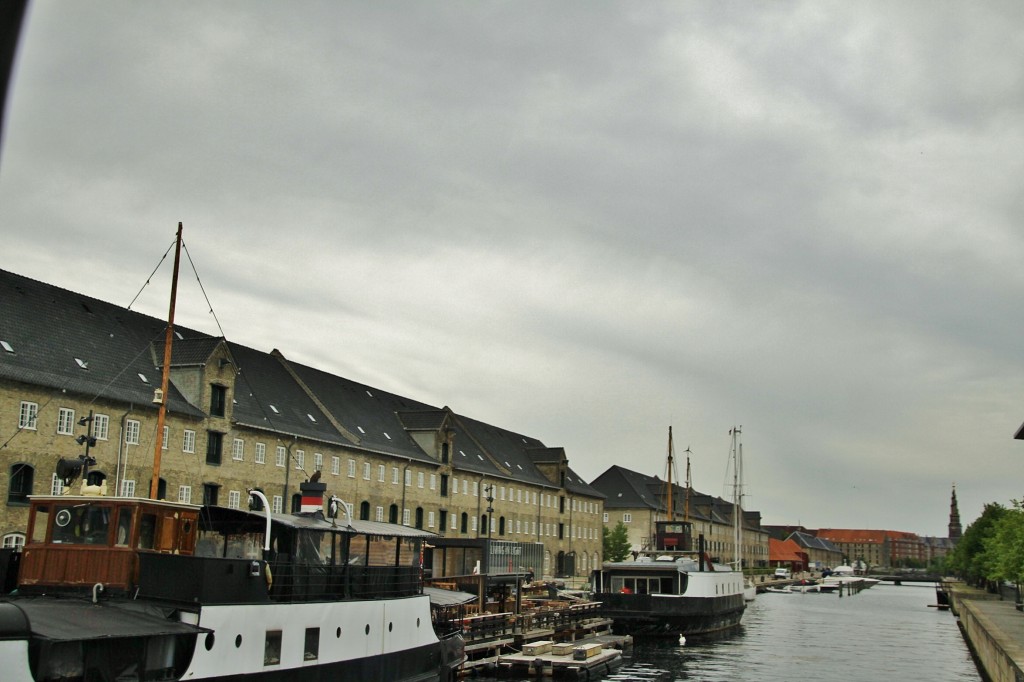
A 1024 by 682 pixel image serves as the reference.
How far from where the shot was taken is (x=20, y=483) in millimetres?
39438

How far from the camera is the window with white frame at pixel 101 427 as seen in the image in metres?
42.8

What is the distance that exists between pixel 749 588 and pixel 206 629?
301 feet

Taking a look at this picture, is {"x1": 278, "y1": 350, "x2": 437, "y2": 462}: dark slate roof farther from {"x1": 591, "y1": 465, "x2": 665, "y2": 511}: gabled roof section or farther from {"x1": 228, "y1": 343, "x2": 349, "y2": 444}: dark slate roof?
{"x1": 591, "y1": 465, "x2": 665, "y2": 511}: gabled roof section

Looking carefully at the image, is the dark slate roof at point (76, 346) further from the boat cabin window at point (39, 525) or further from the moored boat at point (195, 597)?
the moored boat at point (195, 597)

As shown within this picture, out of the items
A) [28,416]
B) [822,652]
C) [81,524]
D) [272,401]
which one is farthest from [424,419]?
[81,524]

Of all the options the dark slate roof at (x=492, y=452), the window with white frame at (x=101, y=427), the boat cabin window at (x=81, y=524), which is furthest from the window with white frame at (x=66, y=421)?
the dark slate roof at (x=492, y=452)

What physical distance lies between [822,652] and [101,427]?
41.3m

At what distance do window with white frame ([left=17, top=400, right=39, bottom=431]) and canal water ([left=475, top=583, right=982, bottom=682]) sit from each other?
30379mm

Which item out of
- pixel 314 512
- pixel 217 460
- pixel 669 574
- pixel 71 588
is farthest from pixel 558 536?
pixel 71 588

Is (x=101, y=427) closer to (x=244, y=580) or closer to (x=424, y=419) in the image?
(x=244, y=580)

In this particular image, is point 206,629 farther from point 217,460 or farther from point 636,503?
point 636,503

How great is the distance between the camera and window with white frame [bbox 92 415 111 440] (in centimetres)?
4278

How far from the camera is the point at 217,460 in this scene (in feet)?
167

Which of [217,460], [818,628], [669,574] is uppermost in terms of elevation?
[217,460]
